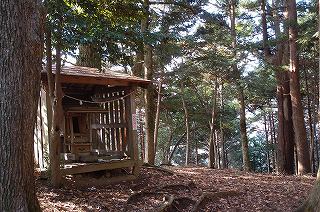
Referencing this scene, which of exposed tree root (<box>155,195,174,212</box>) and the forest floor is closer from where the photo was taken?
exposed tree root (<box>155,195,174,212</box>)

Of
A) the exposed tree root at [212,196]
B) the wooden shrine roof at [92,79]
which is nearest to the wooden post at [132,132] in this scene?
the wooden shrine roof at [92,79]

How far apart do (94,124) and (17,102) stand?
6.45 m

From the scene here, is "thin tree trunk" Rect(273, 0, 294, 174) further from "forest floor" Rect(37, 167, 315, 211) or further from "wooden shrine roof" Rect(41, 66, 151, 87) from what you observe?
"wooden shrine roof" Rect(41, 66, 151, 87)

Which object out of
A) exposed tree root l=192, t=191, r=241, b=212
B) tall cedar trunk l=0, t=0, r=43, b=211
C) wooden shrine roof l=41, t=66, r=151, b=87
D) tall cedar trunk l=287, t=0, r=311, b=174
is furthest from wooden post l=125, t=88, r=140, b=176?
tall cedar trunk l=287, t=0, r=311, b=174

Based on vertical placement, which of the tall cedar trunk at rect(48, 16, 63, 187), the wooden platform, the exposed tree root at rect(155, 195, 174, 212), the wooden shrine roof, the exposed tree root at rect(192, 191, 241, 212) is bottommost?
the exposed tree root at rect(192, 191, 241, 212)

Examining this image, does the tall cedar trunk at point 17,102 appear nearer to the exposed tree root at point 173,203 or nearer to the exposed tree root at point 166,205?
the exposed tree root at point 166,205

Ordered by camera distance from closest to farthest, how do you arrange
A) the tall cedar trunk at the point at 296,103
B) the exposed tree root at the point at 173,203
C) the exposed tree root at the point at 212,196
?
the exposed tree root at the point at 173,203 → the exposed tree root at the point at 212,196 → the tall cedar trunk at the point at 296,103

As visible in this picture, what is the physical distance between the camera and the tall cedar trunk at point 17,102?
4.27 meters

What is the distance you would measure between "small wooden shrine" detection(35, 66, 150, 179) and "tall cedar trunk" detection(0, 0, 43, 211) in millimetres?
4340

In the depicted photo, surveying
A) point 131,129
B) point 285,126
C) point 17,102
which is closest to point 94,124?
point 131,129

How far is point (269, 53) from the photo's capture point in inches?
695

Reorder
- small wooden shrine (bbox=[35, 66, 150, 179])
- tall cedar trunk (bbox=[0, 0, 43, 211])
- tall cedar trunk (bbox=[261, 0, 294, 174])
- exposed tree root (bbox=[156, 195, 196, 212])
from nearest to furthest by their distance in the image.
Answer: tall cedar trunk (bbox=[0, 0, 43, 211]), exposed tree root (bbox=[156, 195, 196, 212]), small wooden shrine (bbox=[35, 66, 150, 179]), tall cedar trunk (bbox=[261, 0, 294, 174])

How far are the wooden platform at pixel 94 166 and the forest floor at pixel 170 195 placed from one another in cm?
26

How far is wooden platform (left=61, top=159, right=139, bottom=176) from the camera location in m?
8.93
